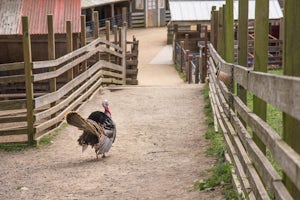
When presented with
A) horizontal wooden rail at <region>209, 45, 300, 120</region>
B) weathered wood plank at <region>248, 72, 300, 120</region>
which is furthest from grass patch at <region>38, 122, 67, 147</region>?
weathered wood plank at <region>248, 72, 300, 120</region>

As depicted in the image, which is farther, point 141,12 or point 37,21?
point 141,12

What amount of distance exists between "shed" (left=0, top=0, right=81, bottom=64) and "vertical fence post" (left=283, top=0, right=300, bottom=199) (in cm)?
1276

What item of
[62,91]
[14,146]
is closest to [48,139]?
[14,146]

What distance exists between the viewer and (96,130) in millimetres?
7383

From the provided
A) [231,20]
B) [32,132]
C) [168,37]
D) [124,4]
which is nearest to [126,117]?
[32,132]

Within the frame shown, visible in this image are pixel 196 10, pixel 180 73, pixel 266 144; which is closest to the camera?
pixel 266 144

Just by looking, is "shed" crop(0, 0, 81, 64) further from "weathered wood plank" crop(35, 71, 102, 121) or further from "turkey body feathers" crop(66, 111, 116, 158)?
"turkey body feathers" crop(66, 111, 116, 158)

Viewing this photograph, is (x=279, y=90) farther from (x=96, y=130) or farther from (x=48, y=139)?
(x=48, y=139)

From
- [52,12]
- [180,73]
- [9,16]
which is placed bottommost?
[180,73]

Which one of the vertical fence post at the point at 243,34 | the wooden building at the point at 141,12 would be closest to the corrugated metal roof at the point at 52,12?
the vertical fence post at the point at 243,34

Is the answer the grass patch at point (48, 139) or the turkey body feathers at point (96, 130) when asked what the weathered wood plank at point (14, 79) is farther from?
the turkey body feathers at point (96, 130)

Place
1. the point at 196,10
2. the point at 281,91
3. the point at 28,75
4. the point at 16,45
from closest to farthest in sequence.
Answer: the point at 281,91
the point at 28,75
the point at 16,45
the point at 196,10

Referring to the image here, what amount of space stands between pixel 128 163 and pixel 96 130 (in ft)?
2.01

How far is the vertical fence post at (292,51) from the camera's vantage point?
2881 millimetres
